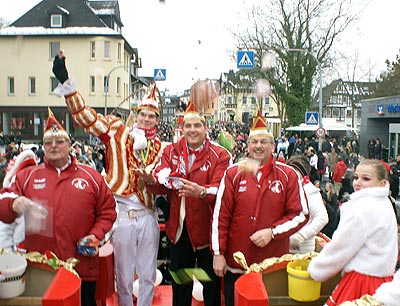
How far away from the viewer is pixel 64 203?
10.9 ft

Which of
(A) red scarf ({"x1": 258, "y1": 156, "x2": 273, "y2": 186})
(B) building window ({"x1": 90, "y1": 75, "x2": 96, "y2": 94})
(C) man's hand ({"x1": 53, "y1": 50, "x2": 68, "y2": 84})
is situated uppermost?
(B) building window ({"x1": 90, "y1": 75, "x2": 96, "y2": 94})

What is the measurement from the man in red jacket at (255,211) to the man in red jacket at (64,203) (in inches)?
35.0

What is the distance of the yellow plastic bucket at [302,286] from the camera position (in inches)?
115

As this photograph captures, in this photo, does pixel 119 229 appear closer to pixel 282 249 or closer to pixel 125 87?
pixel 282 249

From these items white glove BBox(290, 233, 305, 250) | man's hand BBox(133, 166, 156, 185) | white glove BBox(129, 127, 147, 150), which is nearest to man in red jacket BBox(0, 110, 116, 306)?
man's hand BBox(133, 166, 156, 185)

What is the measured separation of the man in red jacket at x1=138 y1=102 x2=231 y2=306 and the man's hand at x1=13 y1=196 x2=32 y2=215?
95cm

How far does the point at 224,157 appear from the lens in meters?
3.88

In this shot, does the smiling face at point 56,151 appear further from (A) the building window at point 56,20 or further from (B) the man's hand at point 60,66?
(A) the building window at point 56,20

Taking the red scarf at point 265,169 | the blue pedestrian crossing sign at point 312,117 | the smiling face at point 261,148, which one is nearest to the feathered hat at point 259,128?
the smiling face at point 261,148

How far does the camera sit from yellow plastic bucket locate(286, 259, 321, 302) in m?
2.91

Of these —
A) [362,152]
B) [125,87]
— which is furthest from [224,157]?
[125,87]

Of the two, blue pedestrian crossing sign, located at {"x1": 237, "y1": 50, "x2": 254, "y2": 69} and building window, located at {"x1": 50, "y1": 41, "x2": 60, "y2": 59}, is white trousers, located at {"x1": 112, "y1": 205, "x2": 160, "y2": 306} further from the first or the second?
building window, located at {"x1": 50, "y1": 41, "x2": 60, "y2": 59}

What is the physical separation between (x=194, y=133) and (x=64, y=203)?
1.22 meters

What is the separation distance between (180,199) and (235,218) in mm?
531
